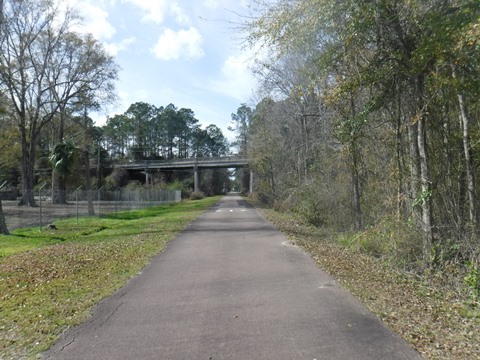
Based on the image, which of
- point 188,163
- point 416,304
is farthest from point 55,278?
point 188,163

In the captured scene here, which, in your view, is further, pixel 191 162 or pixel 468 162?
pixel 191 162

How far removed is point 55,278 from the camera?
846 centimetres

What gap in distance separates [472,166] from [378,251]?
130 inches

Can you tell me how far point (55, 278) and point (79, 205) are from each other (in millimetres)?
22029

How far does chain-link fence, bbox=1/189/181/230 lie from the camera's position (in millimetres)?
21473

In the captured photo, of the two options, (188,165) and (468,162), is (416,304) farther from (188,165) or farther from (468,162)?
(188,165)

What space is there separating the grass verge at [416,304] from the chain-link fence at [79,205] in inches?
493

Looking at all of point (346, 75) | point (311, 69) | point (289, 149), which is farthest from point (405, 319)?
point (289, 149)

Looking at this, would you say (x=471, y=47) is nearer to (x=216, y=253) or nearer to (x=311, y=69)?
(x=311, y=69)

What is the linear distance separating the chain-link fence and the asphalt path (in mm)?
11170

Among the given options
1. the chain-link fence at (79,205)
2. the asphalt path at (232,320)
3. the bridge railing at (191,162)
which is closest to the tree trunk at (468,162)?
the asphalt path at (232,320)

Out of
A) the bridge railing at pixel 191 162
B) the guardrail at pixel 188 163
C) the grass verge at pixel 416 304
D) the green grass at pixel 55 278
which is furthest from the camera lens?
the guardrail at pixel 188 163

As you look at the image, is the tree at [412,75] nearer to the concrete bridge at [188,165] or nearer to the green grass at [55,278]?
the green grass at [55,278]

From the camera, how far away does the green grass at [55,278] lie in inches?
209
